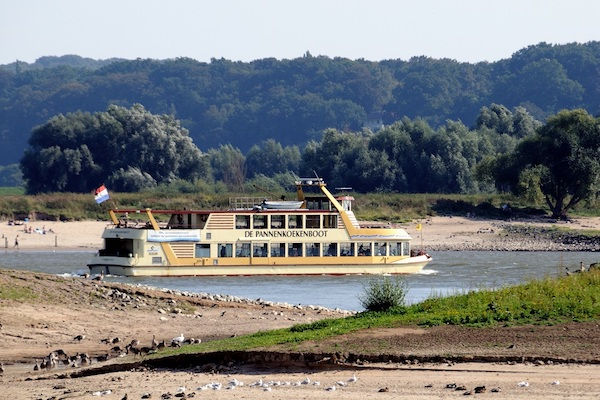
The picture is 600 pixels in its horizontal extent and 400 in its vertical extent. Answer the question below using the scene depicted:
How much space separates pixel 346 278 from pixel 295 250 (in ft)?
9.18

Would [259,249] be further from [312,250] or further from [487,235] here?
[487,235]

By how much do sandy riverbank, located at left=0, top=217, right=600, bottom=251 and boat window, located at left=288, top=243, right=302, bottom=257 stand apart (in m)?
21.5

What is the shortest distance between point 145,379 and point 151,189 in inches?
3704

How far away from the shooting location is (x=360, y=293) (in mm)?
49969

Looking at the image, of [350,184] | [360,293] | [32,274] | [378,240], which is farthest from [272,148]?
[32,274]

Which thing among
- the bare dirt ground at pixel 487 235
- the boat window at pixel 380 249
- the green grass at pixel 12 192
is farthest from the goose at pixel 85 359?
the green grass at pixel 12 192

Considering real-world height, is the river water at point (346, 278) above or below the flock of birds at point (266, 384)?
above

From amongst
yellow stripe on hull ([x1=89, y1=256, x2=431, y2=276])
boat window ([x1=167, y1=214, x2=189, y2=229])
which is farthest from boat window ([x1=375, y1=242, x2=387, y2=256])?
boat window ([x1=167, y1=214, x2=189, y2=229])

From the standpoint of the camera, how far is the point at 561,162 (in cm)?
10019

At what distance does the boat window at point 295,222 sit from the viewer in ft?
197

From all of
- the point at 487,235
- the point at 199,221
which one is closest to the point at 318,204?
the point at 199,221

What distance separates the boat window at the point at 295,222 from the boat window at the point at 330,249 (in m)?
1.46

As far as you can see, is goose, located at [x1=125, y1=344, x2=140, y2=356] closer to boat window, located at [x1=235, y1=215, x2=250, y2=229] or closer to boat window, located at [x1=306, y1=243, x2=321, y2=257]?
boat window, located at [x1=235, y1=215, x2=250, y2=229]

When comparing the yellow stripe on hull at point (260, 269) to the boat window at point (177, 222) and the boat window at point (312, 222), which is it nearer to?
the boat window at point (312, 222)
